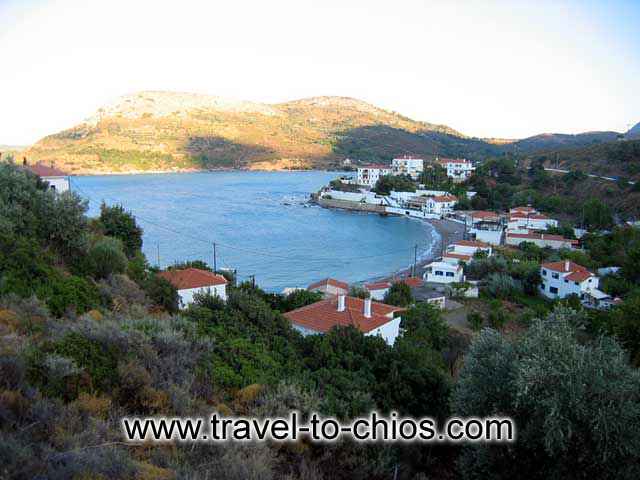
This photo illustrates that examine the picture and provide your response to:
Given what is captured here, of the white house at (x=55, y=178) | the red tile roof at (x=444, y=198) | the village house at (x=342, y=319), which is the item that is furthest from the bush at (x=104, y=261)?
the red tile roof at (x=444, y=198)

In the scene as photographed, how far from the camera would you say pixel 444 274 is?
2339cm

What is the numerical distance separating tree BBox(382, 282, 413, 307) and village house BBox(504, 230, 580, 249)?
1466 cm

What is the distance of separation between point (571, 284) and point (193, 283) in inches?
629

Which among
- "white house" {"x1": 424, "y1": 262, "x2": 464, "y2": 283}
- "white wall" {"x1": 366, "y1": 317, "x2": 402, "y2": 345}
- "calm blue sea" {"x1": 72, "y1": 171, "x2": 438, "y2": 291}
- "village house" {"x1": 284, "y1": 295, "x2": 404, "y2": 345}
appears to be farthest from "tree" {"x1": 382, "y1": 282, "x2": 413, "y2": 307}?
"calm blue sea" {"x1": 72, "y1": 171, "x2": 438, "y2": 291}

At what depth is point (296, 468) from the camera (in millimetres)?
3848

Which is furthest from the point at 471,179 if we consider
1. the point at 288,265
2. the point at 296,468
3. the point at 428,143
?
the point at 428,143

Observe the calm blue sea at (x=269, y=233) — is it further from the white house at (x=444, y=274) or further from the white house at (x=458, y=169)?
the white house at (x=458, y=169)

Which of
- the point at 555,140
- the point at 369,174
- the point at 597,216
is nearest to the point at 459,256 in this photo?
the point at 597,216

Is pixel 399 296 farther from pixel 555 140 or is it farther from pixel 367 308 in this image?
pixel 555 140

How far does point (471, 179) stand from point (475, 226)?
15438mm

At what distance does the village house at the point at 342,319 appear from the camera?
10859 millimetres

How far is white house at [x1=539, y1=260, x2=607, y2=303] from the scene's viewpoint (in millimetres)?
20062

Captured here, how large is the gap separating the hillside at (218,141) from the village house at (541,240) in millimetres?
70586

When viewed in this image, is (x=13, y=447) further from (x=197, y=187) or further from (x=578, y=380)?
(x=197, y=187)
